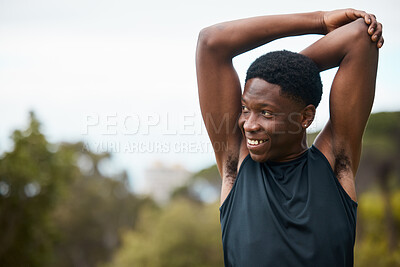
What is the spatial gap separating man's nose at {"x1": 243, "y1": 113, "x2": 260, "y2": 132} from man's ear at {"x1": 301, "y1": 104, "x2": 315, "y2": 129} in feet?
0.75

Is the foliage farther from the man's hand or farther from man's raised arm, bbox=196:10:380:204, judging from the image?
the man's hand

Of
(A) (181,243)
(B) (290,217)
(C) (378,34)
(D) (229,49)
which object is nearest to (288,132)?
(B) (290,217)

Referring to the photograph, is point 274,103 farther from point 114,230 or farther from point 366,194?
point 114,230

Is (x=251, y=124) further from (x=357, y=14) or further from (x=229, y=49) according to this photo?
(x=357, y=14)

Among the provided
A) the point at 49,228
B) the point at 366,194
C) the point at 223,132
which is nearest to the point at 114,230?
the point at 49,228

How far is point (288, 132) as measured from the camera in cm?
199

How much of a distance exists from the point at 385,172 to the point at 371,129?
1735 mm

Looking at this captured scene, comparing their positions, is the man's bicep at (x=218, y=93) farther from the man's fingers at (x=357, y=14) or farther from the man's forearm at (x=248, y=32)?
the man's fingers at (x=357, y=14)

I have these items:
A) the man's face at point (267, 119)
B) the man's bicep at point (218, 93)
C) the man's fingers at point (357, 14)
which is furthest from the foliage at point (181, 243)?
the man's fingers at point (357, 14)

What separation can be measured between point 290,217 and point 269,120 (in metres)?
0.42

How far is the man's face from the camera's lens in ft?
6.40

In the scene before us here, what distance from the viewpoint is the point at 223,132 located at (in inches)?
85.3

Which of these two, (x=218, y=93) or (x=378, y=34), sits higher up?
(x=378, y=34)

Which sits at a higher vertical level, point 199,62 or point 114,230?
point 199,62
